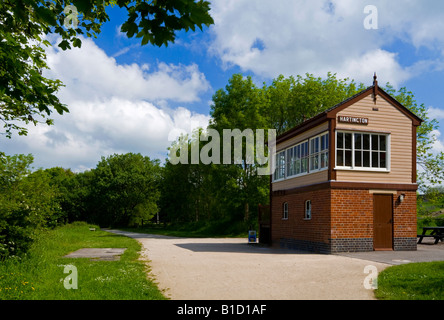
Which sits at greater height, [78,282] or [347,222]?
[347,222]

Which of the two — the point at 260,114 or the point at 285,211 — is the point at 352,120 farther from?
the point at 260,114

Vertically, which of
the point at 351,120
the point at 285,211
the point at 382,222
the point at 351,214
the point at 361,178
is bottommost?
the point at 382,222

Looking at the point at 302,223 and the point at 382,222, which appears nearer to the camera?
the point at 382,222

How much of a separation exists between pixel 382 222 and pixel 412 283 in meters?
9.27

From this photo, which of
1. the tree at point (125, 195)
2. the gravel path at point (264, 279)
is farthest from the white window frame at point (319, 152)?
the tree at point (125, 195)

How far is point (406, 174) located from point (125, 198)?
52.2 meters

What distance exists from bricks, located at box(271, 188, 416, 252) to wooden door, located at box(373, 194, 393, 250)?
0.19 m

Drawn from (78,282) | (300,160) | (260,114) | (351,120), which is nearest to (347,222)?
(351,120)

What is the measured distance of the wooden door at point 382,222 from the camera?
17.5 m

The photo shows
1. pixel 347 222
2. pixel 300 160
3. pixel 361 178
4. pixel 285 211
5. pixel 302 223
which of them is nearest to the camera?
pixel 347 222

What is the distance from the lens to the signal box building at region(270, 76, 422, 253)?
1709cm

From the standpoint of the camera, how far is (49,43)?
10.4 metres

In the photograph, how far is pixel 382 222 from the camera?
58.0 ft
